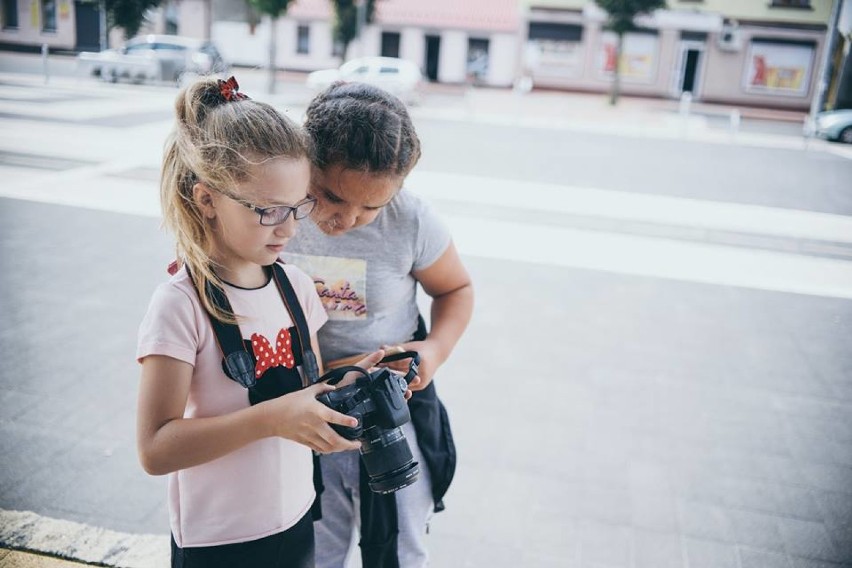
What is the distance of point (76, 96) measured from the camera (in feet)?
50.9

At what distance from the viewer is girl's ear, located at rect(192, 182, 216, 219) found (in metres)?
1.33

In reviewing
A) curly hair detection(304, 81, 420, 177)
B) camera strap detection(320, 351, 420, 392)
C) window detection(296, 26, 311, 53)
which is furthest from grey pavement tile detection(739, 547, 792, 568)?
window detection(296, 26, 311, 53)

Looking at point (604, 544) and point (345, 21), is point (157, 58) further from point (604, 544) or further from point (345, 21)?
point (604, 544)

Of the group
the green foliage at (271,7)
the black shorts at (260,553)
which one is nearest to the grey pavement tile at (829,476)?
the black shorts at (260,553)

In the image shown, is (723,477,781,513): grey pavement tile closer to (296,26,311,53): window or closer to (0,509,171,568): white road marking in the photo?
(0,509,171,568): white road marking

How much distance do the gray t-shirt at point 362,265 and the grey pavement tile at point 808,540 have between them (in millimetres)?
2142

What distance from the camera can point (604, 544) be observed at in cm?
281

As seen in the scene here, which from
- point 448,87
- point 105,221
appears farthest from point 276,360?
point 448,87

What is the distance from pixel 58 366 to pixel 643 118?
20807mm

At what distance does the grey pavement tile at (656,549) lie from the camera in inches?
107

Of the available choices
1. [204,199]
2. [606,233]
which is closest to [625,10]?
[606,233]

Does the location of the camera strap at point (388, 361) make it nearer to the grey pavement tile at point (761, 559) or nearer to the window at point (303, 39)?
the grey pavement tile at point (761, 559)

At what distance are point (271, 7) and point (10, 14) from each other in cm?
1778

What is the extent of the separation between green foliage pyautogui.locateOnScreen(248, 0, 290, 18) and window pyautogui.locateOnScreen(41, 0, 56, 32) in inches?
675
